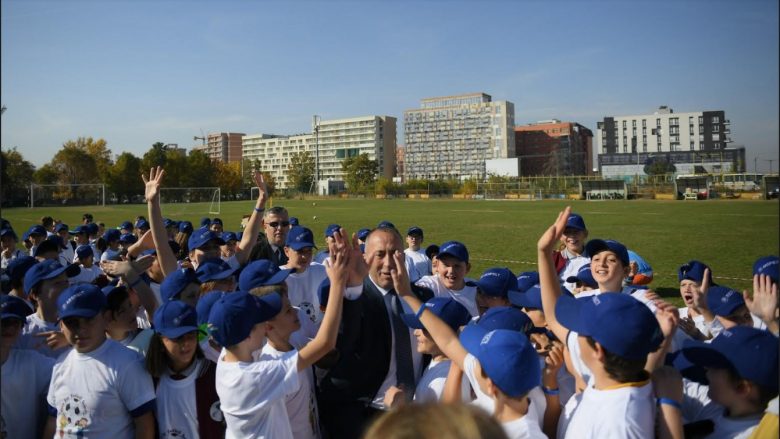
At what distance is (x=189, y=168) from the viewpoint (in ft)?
298

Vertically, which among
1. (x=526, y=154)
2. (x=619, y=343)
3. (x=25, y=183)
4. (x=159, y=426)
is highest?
(x=526, y=154)

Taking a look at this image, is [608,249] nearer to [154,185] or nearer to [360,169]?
[154,185]

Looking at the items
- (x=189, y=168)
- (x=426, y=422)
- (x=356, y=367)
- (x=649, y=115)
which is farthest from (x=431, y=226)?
(x=649, y=115)

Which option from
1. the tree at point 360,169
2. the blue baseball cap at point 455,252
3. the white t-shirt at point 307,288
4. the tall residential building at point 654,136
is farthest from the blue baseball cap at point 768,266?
the tall residential building at point 654,136

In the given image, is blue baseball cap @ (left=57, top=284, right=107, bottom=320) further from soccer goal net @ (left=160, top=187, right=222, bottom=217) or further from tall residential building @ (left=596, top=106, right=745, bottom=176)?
tall residential building @ (left=596, top=106, right=745, bottom=176)

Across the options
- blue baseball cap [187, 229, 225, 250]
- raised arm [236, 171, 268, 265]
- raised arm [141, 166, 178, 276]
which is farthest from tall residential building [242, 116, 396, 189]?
raised arm [141, 166, 178, 276]

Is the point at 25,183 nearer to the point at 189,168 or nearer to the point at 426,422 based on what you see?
the point at 189,168

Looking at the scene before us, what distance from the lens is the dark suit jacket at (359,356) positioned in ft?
11.5

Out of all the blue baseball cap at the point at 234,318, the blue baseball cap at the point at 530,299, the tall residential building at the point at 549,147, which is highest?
the tall residential building at the point at 549,147

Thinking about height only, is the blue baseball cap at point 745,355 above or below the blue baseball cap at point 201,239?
below

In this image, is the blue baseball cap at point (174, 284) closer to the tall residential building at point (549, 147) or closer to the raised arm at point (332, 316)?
the raised arm at point (332, 316)

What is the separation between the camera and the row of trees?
173 ft

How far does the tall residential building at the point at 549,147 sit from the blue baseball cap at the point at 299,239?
6419 inches

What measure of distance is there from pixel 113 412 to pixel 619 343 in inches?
112
